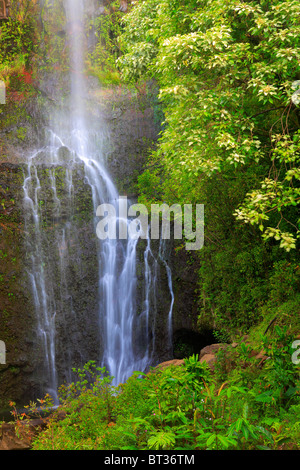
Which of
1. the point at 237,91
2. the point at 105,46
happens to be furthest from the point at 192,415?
the point at 105,46

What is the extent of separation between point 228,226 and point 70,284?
17.2ft

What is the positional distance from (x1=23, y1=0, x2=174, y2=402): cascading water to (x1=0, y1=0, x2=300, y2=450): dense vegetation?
1991mm

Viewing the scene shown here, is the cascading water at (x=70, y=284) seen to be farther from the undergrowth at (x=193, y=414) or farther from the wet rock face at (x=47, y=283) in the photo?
the undergrowth at (x=193, y=414)

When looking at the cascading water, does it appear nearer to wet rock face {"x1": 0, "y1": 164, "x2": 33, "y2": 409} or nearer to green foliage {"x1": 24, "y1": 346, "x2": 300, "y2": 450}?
wet rock face {"x1": 0, "y1": 164, "x2": 33, "y2": 409}

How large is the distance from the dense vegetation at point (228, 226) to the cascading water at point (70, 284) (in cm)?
199

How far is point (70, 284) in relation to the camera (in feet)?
35.4

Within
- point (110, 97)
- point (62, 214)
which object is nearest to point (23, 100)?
point (110, 97)

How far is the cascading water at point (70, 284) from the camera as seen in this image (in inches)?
406

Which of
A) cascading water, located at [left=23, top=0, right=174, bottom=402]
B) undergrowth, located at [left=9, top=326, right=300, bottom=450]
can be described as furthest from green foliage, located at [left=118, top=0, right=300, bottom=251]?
cascading water, located at [left=23, top=0, right=174, bottom=402]

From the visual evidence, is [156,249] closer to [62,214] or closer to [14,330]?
[62,214]

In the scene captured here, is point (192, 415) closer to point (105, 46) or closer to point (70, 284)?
point (70, 284)

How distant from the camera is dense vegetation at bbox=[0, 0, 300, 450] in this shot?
3141 mm

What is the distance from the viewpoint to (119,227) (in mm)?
11352

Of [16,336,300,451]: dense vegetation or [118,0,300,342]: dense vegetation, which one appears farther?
[118,0,300,342]: dense vegetation
